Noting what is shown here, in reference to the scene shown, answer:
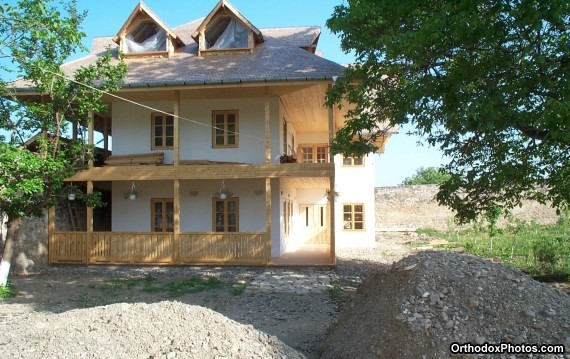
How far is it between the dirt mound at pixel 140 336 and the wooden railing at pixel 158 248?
8.62 meters

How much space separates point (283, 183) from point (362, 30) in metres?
7.75

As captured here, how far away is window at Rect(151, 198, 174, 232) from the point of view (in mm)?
16203

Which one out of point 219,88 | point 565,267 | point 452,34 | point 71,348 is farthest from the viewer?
point 219,88

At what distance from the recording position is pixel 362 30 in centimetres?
1052

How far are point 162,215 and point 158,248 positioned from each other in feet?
5.55

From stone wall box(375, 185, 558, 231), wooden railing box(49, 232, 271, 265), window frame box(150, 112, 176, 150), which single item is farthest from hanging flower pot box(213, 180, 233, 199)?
stone wall box(375, 185, 558, 231)

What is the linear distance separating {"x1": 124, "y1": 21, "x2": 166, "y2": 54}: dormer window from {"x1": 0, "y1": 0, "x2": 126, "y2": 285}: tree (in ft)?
18.6

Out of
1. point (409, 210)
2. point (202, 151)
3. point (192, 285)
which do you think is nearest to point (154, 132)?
point (202, 151)

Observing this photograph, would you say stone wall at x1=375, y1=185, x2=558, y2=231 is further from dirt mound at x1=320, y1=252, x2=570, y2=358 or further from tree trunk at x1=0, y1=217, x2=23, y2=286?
dirt mound at x1=320, y1=252, x2=570, y2=358

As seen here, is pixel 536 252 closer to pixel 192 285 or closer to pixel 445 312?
pixel 192 285

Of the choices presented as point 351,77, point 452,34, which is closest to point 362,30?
point 351,77

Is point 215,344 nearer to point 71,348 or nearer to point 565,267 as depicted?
point 71,348

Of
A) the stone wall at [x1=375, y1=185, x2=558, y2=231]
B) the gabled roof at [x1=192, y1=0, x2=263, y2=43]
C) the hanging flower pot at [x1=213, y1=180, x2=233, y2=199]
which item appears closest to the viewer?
the hanging flower pot at [x1=213, y1=180, x2=233, y2=199]

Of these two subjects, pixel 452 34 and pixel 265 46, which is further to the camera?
pixel 265 46
